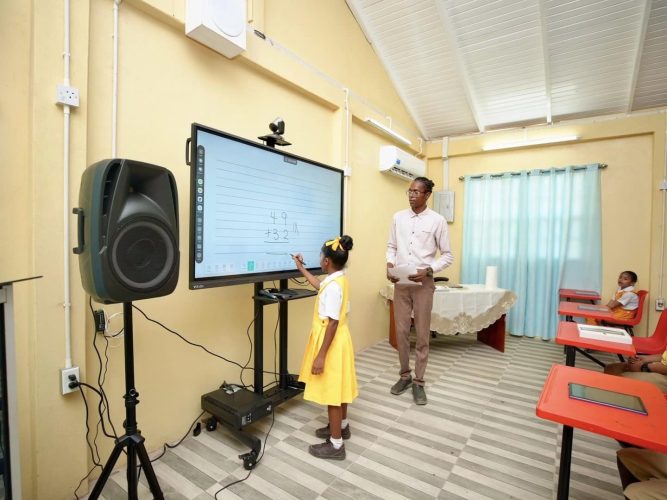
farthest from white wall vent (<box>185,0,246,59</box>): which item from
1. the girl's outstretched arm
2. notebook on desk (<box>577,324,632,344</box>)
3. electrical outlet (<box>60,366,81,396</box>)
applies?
notebook on desk (<box>577,324,632,344</box>)

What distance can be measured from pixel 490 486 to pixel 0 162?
8.27 ft

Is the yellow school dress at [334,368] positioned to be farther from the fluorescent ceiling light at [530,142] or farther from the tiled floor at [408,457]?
the fluorescent ceiling light at [530,142]

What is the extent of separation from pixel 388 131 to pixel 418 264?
74.2 inches

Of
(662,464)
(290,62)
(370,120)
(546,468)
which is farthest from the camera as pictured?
(370,120)

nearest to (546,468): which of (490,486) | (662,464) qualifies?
(490,486)

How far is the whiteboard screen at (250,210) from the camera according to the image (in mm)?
1700

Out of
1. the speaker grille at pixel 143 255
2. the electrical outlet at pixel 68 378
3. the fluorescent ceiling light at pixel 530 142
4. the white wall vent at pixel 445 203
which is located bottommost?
the electrical outlet at pixel 68 378

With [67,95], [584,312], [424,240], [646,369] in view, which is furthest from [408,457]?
[67,95]

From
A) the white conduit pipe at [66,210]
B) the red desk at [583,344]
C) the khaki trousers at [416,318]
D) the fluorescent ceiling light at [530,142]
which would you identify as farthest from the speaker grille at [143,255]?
the fluorescent ceiling light at [530,142]

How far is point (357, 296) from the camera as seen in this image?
3.66 m

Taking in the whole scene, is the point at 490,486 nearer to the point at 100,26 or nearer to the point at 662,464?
the point at 662,464

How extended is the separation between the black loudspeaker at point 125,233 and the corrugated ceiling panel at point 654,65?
13.5 ft

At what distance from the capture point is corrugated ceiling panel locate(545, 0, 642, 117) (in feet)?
9.80

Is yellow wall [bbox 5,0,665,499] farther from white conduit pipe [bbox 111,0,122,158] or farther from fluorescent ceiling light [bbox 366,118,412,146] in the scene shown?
fluorescent ceiling light [bbox 366,118,412,146]
